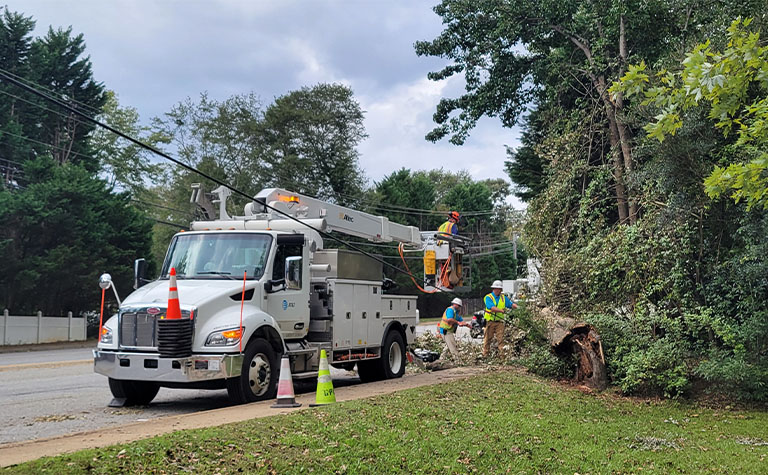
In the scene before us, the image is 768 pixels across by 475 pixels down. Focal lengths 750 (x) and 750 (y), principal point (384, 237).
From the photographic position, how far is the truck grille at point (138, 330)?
1067cm

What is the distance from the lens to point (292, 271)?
11.8 metres

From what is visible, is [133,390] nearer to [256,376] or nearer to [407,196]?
[256,376]

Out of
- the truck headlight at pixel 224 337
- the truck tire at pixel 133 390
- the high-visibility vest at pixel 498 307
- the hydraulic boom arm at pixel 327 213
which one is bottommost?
the truck tire at pixel 133 390

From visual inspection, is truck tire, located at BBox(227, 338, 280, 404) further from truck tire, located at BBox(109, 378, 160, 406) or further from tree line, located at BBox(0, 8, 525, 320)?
tree line, located at BBox(0, 8, 525, 320)

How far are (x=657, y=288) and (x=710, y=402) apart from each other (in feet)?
8.08

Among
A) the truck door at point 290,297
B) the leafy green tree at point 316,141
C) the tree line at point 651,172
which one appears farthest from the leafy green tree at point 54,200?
the truck door at point 290,297

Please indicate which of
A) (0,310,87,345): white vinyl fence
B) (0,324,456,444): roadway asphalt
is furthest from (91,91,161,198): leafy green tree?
(0,324,456,444): roadway asphalt

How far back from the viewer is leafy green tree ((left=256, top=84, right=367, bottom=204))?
4909cm

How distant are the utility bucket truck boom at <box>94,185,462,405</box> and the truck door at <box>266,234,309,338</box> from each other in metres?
0.02

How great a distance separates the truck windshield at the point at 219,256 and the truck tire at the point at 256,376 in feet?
3.95

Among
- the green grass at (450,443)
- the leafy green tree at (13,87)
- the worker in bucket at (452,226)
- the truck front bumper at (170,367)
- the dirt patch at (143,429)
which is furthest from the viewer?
the leafy green tree at (13,87)

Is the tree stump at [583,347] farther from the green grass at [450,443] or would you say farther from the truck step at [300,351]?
the truck step at [300,351]

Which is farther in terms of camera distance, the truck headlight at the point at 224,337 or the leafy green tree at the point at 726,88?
the truck headlight at the point at 224,337

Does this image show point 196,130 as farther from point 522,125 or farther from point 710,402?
point 710,402
